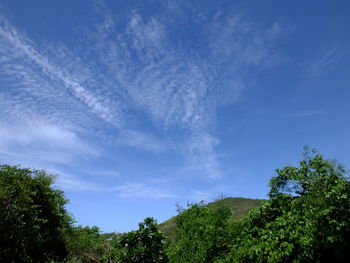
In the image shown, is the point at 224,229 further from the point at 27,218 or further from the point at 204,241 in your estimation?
the point at 27,218

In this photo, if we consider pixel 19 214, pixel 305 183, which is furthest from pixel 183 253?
pixel 19 214

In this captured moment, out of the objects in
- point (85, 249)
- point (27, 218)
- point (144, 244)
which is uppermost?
point (27, 218)

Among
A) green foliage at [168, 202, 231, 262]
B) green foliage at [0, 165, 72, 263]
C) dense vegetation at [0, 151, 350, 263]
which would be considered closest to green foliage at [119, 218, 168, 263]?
dense vegetation at [0, 151, 350, 263]

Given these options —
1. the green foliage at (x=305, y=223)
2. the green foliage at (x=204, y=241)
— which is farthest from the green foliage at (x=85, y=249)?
the green foliage at (x=305, y=223)

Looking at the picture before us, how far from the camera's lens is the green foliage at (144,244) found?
43.4ft

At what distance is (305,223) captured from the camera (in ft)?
29.9

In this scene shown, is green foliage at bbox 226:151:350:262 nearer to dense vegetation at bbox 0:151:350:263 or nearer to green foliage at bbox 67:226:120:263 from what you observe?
dense vegetation at bbox 0:151:350:263

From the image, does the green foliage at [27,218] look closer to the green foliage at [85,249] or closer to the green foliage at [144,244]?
the green foliage at [85,249]

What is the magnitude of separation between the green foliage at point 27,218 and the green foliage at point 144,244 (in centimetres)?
679

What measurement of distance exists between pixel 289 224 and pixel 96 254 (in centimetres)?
1701

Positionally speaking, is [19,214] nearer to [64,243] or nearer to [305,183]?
[64,243]

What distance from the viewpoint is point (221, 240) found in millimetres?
13820

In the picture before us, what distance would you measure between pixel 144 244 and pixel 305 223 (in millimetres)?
7912

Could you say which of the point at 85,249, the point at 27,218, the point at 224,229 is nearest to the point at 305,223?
the point at 224,229
